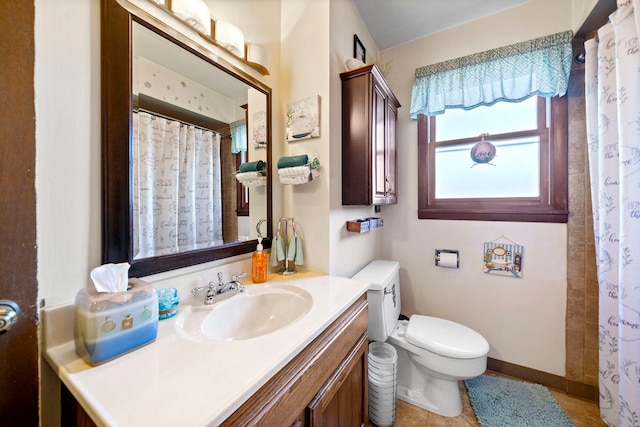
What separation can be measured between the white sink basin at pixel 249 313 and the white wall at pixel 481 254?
1.26 meters

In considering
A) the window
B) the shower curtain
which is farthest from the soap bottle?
the shower curtain

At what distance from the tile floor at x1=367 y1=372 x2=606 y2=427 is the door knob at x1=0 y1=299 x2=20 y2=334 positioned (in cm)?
156

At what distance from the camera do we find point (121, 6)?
2.39 ft

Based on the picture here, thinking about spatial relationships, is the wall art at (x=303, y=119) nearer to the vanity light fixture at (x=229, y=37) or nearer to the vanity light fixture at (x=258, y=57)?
the vanity light fixture at (x=258, y=57)

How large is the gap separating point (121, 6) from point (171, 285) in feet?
3.06

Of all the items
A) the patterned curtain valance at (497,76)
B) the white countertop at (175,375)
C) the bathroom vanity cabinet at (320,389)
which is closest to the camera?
the white countertop at (175,375)

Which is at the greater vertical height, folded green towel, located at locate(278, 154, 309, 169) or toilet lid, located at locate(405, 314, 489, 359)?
folded green towel, located at locate(278, 154, 309, 169)

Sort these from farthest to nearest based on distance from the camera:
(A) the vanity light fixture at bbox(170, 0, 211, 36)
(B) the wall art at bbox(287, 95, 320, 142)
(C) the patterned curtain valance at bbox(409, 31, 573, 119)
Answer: (C) the patterned curtain valance at bbox(409, 31, 573, 119) → (B) the wall art at bbox(287, 95, 320, 142) → (A) the vanity light fixture at bbox(170, 0, 211, 36)

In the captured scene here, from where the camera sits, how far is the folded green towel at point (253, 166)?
116 cm

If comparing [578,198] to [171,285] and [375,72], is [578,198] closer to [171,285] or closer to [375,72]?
[375,72]

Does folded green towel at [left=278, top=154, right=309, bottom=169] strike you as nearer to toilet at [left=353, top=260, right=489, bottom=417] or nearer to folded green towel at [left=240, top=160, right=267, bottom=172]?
folded green towel at [left=240, top=160, right=267, bottom=172]

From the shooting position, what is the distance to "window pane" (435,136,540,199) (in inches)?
63.1

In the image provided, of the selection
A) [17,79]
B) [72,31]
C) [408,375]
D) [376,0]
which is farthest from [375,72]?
[408,375]

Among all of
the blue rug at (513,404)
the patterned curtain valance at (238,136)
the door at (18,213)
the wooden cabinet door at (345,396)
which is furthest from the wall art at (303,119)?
the blue rug at (513,404)
